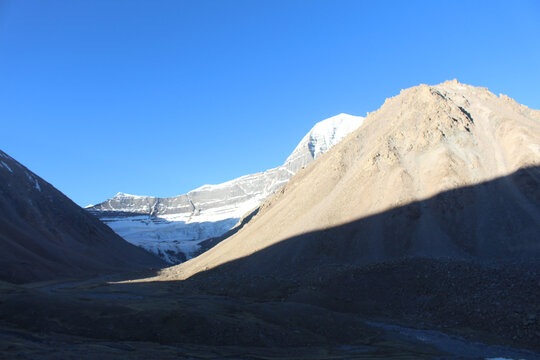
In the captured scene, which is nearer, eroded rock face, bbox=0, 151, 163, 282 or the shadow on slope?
the shadow on slope

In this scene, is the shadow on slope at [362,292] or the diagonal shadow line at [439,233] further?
the diagonal shadow line at [439,233]

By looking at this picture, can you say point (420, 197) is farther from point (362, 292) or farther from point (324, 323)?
point (324, 323)

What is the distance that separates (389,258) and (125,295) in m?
32.0

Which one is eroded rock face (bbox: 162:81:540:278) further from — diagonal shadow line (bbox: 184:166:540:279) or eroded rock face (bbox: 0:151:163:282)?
eroded rock face (bbox: 0:151:163:282)

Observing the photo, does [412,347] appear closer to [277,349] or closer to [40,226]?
[277,349]

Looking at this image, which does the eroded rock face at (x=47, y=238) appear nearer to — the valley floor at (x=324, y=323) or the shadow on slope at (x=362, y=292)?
the shadow on slope at (x=362, y=292)

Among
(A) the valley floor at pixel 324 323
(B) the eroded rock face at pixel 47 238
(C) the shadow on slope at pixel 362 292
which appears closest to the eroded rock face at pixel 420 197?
(C) the shadow on slope at pixel 362 292

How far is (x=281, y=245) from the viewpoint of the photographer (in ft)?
192

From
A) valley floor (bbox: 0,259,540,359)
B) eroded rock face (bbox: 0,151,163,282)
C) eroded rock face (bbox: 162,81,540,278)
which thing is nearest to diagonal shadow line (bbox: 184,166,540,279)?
eroded rock face (bbox: 162,81,540,278)

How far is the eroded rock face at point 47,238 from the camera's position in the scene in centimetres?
8406

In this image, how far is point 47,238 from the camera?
10588cm

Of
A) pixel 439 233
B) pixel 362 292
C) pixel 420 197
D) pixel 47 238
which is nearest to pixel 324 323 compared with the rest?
pixel 362 292

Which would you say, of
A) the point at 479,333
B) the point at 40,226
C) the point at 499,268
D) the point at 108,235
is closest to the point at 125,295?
the point at 479,333

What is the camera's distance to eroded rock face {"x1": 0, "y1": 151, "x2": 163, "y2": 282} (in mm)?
84062
